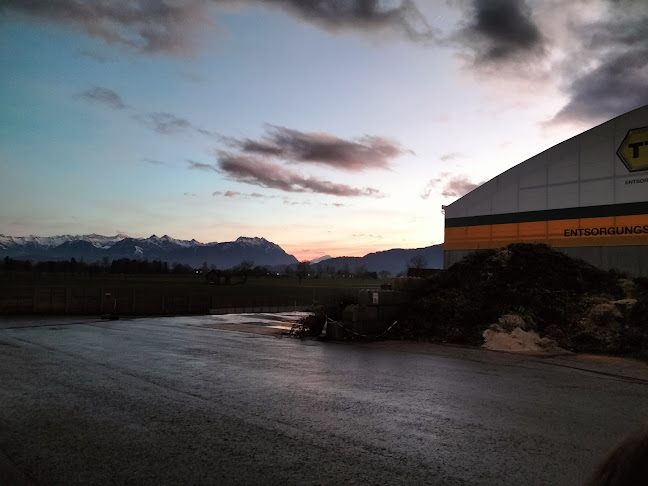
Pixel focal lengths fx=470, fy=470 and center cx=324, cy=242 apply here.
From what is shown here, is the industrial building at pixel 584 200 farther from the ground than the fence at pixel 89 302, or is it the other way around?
the industrial building at pixel 584 200

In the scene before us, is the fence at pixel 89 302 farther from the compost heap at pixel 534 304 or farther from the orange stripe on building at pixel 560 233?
the compost heap at pixel 534 304

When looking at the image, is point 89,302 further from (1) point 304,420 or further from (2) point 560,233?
(2) point 560,233

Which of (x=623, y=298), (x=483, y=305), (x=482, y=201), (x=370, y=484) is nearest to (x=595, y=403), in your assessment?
(x=370, y=484)

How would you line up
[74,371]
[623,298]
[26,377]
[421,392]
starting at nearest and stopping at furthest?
[421,392], [26,377], [74,371], [623,298]

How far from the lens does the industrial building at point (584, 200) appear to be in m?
27.5

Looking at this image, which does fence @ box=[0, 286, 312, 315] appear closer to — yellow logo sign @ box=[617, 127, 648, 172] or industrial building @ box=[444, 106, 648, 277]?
industrial building @ box=[444, 106, 648, 277]

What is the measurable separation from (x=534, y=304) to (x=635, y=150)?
715 inches

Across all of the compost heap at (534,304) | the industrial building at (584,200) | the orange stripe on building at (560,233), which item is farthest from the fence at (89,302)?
the industrial building at (584,200)

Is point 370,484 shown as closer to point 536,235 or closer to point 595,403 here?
point 595,403

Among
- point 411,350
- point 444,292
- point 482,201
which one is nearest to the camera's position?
point 411,350

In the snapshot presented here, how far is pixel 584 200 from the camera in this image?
1174 inches

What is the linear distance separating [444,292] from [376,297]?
3.04 m

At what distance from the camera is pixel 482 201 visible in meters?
36.4

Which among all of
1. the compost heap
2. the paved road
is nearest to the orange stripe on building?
the compost heap
